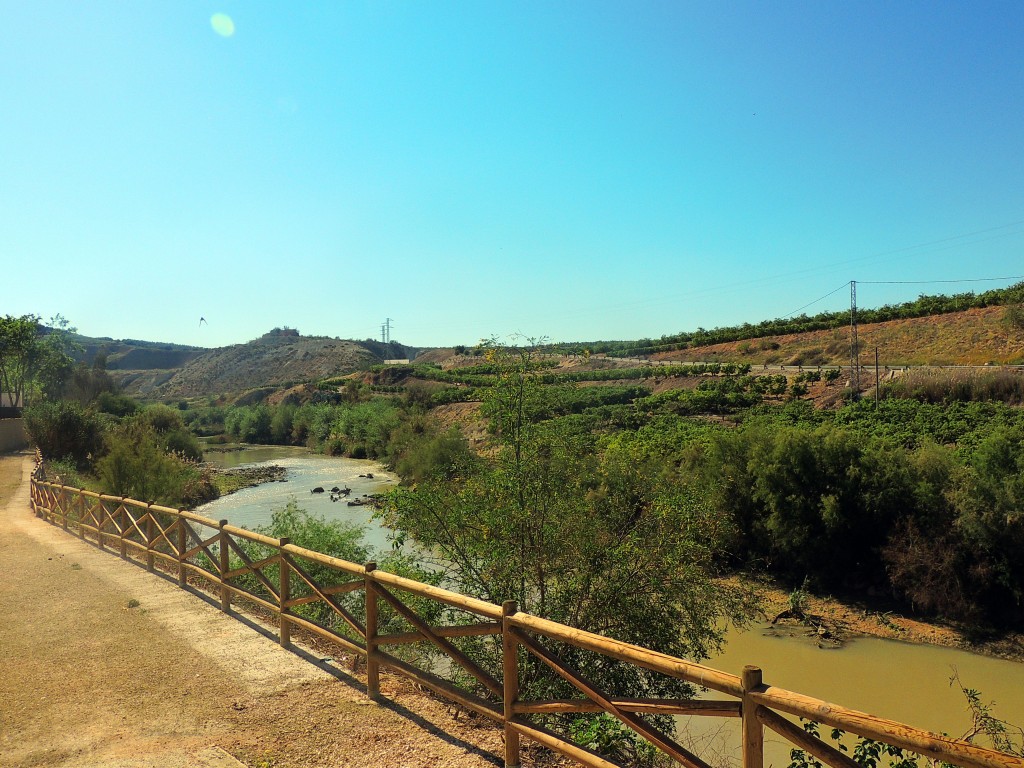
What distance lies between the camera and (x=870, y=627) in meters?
19.8

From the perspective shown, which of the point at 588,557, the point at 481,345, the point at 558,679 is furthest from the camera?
the point at 481,345

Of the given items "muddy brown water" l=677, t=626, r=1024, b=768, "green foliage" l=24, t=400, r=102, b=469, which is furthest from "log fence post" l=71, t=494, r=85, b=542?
"green foliage" l=24, t=400, r=102, b=469

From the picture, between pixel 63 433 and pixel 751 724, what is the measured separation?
134 feet

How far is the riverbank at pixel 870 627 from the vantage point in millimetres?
18344

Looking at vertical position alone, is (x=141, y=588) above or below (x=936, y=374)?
below

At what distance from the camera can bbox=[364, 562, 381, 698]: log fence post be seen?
21.5 feet

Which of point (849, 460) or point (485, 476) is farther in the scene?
point (849, 460)

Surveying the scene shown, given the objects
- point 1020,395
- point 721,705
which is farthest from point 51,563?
point 1020,395

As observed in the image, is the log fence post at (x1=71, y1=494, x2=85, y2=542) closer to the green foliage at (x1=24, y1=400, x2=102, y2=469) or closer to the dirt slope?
the green foliage at (x1=24, y1=400, x2=102, y2=469)

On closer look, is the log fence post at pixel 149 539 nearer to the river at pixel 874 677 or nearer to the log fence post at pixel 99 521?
the log fence post at pixel 99 521

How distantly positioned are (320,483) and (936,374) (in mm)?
39601

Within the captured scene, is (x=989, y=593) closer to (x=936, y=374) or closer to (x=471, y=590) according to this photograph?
(x=471, y=590)

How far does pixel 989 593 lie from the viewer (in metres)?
19.4

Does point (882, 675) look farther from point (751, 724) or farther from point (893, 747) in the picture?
point (751, 724)
